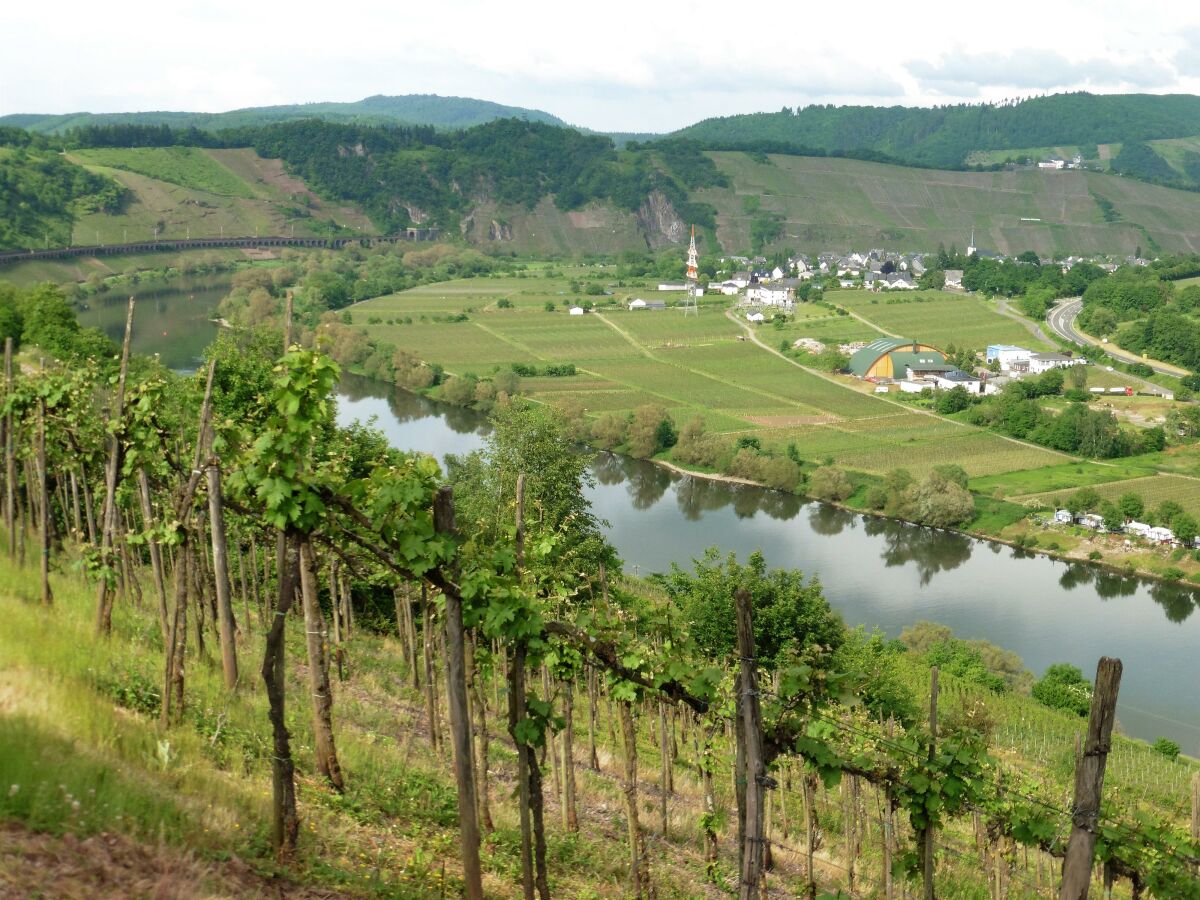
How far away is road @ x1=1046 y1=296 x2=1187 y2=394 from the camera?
66.8m

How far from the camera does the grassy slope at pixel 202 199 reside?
4437 inches

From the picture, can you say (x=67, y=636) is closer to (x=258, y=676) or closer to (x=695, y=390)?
(x=258, y=676)

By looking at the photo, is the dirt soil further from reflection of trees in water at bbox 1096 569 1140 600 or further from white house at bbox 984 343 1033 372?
white house at bbox 984 343 1033 372

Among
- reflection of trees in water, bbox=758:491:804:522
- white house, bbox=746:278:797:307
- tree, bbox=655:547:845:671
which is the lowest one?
reflection of trees in water, bbox=758:491:804:522

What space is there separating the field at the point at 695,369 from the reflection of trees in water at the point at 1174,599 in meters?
10.5

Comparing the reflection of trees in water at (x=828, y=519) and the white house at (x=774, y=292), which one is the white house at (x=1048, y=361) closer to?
the white house at (x=774, y=292)

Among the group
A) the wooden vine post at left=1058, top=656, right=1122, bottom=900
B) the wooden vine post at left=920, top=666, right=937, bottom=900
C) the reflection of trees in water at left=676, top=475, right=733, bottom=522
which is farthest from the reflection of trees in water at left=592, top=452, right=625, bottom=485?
the wooden vine post at left=1058, top=656, right=1122, bottom=900

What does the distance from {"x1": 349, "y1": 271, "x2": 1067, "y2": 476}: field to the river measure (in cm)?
585

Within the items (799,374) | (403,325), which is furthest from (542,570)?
(403,325)

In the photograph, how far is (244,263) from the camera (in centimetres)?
10950

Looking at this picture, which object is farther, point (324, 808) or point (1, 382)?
point (1, 382)

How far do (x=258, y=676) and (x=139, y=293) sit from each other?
8670cm

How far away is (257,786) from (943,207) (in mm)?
159469

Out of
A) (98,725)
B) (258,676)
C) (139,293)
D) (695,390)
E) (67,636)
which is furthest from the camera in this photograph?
(139,293)
